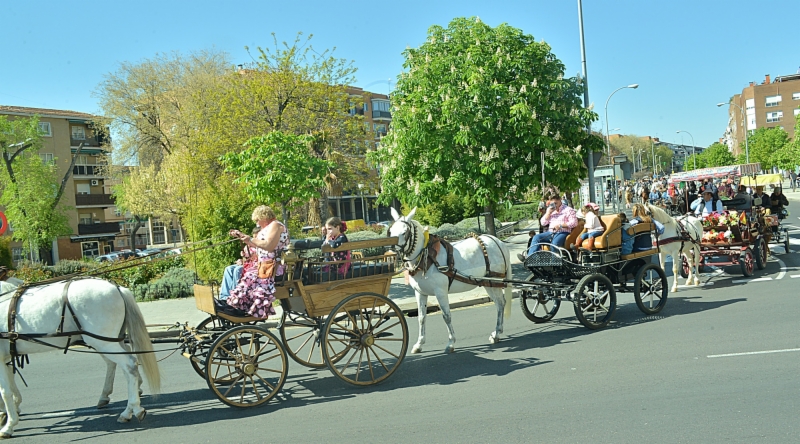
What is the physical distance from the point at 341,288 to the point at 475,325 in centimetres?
410

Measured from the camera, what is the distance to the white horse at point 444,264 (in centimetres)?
818

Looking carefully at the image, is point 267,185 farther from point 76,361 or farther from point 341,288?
point 341,288

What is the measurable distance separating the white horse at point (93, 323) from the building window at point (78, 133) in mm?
61653

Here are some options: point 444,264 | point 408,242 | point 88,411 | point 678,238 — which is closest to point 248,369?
point 88,411

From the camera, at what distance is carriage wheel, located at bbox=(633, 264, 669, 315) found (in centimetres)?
985

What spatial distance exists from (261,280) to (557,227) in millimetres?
5124

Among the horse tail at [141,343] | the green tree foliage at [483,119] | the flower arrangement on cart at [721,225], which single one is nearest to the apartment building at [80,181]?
the green tree foliage at [483,119]

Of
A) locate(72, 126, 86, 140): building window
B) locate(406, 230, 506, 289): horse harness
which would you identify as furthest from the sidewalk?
locate(72, 126, 86, 140): building window

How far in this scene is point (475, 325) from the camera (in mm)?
10945

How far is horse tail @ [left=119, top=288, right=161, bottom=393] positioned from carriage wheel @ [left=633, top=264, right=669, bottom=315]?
280 inches

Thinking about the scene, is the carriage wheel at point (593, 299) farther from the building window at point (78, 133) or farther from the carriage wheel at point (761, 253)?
the building window at point (78, 133)

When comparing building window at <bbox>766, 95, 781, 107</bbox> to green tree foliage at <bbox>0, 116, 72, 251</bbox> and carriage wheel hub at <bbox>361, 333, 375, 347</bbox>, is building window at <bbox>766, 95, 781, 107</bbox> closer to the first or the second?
green tree foliage at <bbox>0, 116, 72, 251</bbox>

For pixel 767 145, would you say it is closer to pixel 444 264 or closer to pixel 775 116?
pixel 775 116

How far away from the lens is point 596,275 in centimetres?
927
